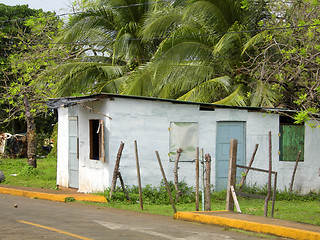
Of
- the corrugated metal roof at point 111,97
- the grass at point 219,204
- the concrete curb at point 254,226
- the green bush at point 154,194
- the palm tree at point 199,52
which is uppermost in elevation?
the palm tree at point 199,52

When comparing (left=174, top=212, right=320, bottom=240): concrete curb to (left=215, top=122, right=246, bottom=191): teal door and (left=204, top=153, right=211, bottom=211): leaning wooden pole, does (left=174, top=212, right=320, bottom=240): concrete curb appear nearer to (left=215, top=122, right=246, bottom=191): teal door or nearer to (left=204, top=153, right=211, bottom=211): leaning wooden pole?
(left=204, top=153, right=211, bottom=211): leaning wooden pole

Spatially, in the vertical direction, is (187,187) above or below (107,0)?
below

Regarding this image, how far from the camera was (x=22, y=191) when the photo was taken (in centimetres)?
1753

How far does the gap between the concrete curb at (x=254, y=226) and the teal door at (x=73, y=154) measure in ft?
25.3

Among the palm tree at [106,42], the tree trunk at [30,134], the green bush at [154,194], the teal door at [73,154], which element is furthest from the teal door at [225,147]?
the tree trunk at [30,134]

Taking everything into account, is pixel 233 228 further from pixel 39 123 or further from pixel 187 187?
pixel 39 123

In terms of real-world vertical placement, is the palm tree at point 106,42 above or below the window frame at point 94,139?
above

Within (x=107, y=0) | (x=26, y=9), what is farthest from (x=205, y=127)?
(x=26, y=9)

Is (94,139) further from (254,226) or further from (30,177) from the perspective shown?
(254,226)

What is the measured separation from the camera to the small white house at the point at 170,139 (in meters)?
16.8

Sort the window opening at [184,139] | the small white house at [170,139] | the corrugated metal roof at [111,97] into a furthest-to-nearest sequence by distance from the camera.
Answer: the window opening at [184,139], the small white house at [170,139], the corrugated metal roof at [111,97]

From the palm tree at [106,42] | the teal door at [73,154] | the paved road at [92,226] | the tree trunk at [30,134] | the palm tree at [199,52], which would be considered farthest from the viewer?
the palm tree at [106,42]

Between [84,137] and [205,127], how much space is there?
384cm

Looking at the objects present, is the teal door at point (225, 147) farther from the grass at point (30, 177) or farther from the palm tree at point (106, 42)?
the palm tree at point (106, 42)
